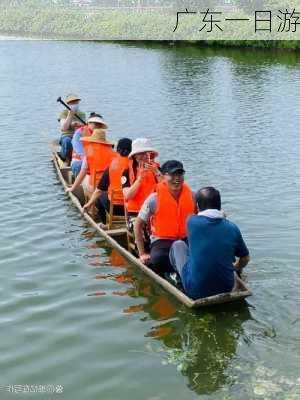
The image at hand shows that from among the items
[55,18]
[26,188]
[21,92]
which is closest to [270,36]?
[21,92]

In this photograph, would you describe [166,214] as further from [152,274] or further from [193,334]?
[193,334]

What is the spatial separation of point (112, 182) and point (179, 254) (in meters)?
2.82

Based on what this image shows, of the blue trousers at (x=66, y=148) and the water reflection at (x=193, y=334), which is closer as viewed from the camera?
the water reflection at (x=193, y=334)

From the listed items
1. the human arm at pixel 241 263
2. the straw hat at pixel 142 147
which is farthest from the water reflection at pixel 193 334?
the straw hat at pixel 142 147

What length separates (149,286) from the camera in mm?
8648

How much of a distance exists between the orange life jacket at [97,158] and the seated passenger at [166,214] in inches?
127

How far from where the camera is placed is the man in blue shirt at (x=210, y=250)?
6980 mm

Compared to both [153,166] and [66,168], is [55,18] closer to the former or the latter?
[66,168]

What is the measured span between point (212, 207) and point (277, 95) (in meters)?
21.1

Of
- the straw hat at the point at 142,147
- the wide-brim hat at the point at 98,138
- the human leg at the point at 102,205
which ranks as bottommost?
the human leg at the point at 102,205

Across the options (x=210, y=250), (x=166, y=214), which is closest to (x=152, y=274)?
(x=166, y=214)

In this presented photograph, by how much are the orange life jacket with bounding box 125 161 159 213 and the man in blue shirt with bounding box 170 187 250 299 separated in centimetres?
184

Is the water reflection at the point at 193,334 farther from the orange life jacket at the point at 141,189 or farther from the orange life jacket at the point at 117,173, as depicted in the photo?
the orange life jacket at the point at 117,173

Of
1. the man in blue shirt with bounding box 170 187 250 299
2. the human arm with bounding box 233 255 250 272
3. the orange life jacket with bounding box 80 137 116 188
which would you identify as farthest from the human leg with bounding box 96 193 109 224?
the human arm with bounding box 233 255 250 272
